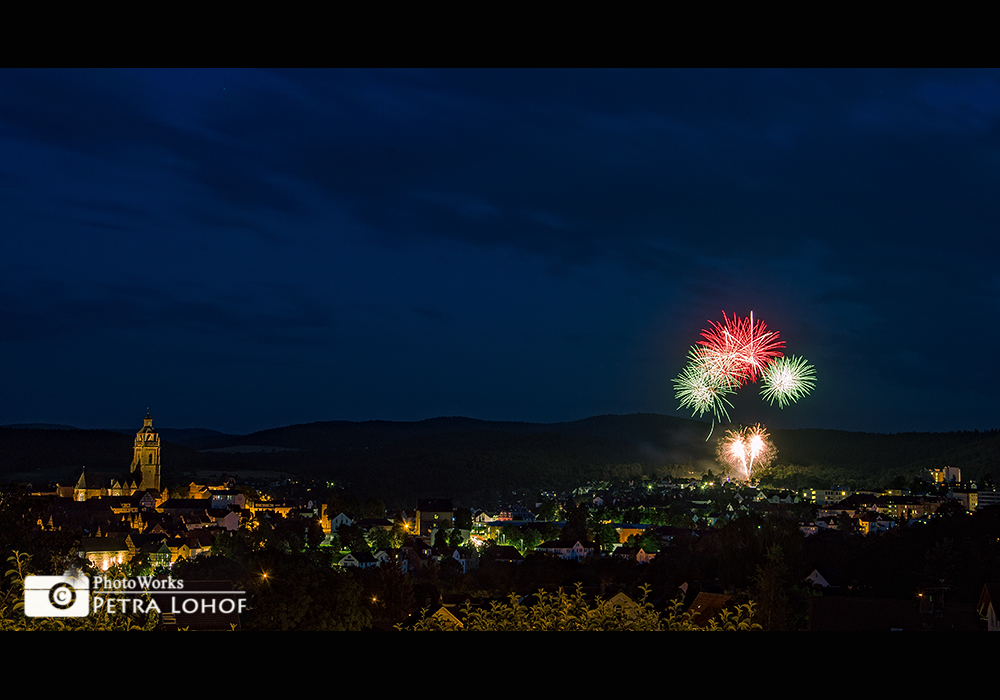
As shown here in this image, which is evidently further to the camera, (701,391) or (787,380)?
(701,391)

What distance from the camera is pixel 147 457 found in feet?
165

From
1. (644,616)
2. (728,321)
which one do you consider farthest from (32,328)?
(644,616)

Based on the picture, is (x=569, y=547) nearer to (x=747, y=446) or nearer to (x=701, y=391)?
(x=747, y=446)

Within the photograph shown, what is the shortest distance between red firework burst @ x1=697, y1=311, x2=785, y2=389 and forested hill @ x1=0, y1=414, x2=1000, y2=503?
109ft

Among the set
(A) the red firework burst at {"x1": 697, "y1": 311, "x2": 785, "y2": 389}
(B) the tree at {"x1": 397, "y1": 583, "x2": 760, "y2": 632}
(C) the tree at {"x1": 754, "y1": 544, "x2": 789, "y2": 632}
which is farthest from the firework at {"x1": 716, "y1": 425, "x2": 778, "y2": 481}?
(B) the tree at {"x1": 397, "y1": 583, "x2": 760, "y2": 632}

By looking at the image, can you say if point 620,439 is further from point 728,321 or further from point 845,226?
point 845,226

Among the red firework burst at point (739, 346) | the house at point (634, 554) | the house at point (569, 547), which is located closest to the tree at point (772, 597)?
the red firework burst at point (739, 346)

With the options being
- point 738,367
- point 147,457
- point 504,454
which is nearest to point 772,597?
point 738,367

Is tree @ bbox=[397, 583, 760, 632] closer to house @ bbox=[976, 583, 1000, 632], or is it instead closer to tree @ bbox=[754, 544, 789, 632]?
tree @ bbox=[754, 544, 789, 632]

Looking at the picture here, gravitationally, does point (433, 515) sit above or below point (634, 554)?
above

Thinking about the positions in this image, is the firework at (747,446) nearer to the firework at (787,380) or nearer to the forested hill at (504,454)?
the firework at (787,380)

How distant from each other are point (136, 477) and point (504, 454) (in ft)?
69.2

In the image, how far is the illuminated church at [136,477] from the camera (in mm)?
46781
